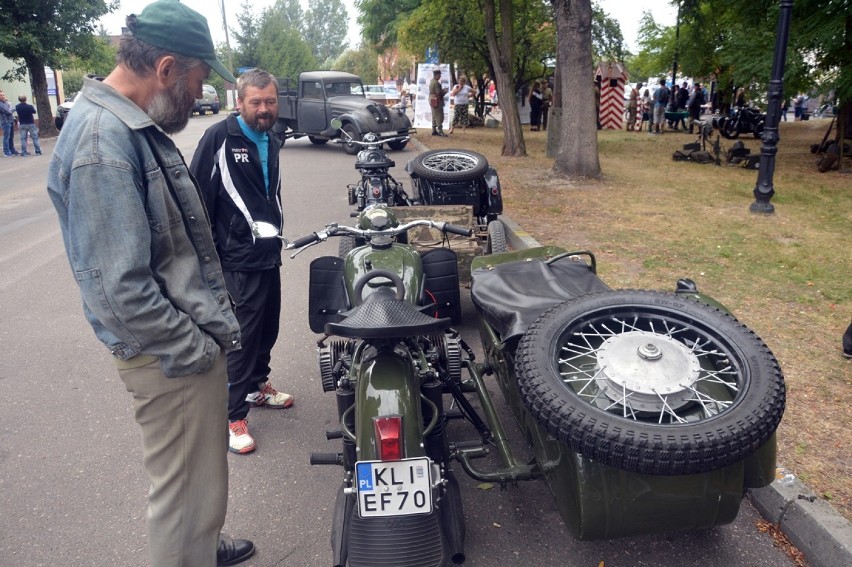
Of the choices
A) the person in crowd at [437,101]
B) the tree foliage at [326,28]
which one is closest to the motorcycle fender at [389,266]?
the person in crowd at [437,101]

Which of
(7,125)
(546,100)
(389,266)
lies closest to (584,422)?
(389,266)

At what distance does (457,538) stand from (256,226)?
1.71m

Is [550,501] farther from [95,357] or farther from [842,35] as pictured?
[842,35]

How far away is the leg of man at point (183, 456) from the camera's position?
2.17 m

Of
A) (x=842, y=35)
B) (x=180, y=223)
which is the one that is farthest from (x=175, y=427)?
(x=842, y=35)

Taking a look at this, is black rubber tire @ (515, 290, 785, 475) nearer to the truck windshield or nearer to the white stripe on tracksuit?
the white stripe on tracksuit

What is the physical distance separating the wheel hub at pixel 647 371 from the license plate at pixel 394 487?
2.63 ft

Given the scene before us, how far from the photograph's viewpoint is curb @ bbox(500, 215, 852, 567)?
2.78 meters

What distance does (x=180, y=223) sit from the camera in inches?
85.3

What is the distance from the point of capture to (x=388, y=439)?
2492mm

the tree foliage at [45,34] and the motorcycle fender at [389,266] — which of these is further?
the tree foliage at [45,34]

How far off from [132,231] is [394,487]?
1313 millimetres

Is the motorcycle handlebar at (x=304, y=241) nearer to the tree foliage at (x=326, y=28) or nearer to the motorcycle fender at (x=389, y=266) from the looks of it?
the motorcycle fender at (x=389, y=266)

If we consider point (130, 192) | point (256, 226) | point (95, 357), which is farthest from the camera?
point (95, 357)
